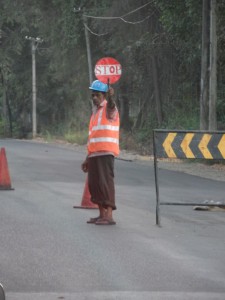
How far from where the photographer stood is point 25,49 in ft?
188

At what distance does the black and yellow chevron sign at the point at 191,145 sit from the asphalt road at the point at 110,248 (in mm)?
964

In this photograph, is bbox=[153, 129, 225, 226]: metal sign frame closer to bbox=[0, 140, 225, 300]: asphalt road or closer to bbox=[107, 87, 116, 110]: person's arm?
bbox=[107, 87, 116, 110]: person's arm

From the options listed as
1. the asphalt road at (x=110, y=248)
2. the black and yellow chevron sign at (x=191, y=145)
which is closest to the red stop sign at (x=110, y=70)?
the asphalt road at (x=110, y=248)

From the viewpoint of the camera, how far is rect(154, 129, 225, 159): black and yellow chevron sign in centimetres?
1111

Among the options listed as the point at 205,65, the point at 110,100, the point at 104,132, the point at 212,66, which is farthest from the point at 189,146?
the point at 205,65

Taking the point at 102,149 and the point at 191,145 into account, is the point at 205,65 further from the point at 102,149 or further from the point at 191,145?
the point at 102,149

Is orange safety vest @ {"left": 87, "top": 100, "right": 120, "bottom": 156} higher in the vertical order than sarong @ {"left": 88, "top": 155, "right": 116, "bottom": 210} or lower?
higher

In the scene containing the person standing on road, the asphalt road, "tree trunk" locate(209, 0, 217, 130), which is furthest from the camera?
"tree trunk" locate(209, 0, 217, 130)

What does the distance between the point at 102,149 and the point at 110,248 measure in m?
2.12

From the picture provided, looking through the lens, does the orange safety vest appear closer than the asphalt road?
No

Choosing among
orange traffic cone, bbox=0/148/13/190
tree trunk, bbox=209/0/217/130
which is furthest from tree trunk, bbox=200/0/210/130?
orange traffic cone, bbox=0/148/13/190

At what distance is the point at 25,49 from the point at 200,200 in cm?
4415

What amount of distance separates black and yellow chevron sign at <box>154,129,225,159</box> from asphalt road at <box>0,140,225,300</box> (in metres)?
0.96

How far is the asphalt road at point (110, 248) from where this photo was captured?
729 cm
